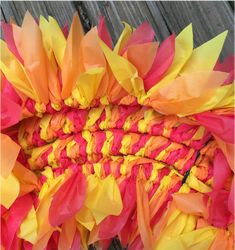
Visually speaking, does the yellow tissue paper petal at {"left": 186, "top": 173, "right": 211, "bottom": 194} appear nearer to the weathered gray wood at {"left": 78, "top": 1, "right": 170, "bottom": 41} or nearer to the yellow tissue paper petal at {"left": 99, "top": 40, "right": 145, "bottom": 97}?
the yellow tissue paper petal at {"left": 99, "top": 40, "right": 145, "bottom": 97}

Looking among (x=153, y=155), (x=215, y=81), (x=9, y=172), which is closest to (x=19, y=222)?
(x=9, y=172)

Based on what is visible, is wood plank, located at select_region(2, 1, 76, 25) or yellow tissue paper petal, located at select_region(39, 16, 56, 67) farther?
wood plank, located at select_region(2, 1, 76, 25)

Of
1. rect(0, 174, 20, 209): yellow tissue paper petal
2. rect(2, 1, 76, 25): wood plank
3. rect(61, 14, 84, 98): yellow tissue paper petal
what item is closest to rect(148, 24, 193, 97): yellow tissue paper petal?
rect(61, 14, 84, 98): yellow tissue paper petal

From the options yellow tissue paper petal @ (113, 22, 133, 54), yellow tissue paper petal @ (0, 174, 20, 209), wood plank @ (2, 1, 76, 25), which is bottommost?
yellow tissue paper petal @ (0, 174, 20, 209)

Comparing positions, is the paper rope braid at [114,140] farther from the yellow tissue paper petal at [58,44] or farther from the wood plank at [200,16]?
the wood plank at [200,16]

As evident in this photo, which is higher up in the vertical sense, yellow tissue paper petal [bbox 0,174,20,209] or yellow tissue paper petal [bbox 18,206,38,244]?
yellow tissue paper petal [bbox 0,174,20,209]

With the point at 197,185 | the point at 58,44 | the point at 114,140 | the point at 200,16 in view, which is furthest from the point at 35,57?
the point at 200,16

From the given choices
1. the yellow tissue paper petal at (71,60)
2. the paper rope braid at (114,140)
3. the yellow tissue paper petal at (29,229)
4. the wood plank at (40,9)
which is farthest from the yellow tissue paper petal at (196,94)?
the wood plank at (40,9)
